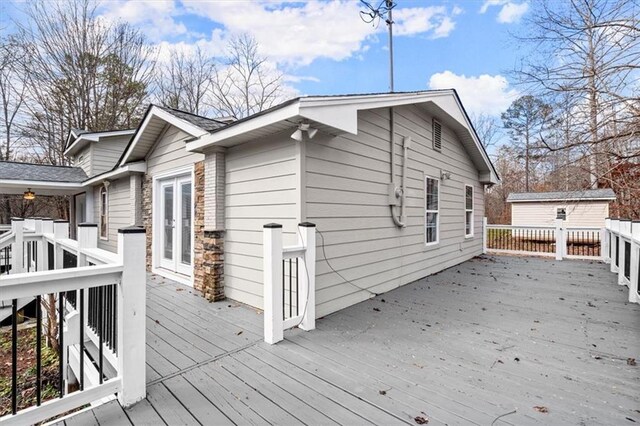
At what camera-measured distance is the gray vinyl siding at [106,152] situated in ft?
37.5

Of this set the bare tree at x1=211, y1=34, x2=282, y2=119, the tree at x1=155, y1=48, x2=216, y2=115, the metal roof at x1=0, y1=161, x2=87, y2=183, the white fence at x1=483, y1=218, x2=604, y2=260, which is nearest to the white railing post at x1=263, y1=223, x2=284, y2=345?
the white fence at x1=483, y1=218, x2=604, y2=260

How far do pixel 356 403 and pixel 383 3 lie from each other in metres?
7.32

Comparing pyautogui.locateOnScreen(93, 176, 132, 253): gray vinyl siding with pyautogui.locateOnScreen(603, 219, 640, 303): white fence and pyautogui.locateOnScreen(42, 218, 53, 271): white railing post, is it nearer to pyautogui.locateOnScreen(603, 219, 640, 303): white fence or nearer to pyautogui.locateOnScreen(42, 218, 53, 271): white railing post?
pyautogui.locateOnScreen(42, 218, 53, 271): white railing post

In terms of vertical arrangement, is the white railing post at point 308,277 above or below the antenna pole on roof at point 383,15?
below

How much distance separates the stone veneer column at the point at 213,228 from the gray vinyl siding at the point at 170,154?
21.1 inches

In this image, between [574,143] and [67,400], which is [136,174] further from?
[574,143]

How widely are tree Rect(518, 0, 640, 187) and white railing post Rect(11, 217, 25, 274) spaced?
9950 millimetres

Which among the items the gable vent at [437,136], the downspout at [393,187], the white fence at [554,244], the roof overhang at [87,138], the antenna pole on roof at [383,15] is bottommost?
the white fence at [554,244]

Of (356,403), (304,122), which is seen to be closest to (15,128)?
(304,122)

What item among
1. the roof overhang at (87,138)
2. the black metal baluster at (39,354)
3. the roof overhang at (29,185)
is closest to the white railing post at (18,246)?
the black metal baluster at (39,354)

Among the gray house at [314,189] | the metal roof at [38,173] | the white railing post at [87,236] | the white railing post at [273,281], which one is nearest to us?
the white railing post at [87,236]

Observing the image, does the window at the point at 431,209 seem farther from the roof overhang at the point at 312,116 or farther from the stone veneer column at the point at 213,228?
the stone veneer column at the point at 213,228

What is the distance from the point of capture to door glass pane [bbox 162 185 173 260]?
6.29 meters

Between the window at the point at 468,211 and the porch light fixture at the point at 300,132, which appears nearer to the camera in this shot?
the porch light fixture at the point at 300,132
